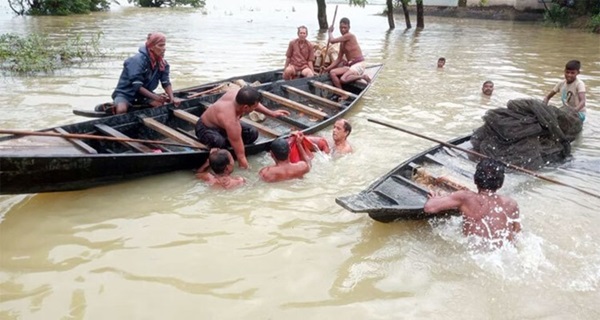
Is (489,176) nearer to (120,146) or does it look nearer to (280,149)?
(280,149)

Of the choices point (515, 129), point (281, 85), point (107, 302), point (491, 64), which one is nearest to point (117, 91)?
point (281, 85)

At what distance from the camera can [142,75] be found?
5.96 metres

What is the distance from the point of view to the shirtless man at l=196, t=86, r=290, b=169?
5074mm

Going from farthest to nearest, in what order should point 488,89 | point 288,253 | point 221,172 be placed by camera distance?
point 488,89, point 221,172, point 288,253

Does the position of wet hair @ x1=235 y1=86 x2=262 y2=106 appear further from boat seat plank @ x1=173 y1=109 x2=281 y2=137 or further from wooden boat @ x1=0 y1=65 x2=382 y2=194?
boat seat plank @ x1=173 y1=109 x2=281 y2=137

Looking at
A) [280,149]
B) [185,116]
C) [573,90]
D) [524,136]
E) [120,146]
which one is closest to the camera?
[280,149]

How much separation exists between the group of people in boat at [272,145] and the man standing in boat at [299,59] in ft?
7.81

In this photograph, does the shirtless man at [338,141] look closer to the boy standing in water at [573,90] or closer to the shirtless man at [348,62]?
the shirtless man at [348,62]

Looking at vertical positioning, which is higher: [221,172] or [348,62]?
[348,62]

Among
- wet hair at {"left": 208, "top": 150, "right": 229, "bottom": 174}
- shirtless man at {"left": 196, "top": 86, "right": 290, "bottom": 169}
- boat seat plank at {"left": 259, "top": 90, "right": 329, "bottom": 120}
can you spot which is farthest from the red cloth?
boat seat plank at {"left": 259, "top": 90, "right": 329, "bottom": 120}

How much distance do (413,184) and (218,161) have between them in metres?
2.03

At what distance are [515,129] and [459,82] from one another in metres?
5.16

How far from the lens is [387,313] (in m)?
3.16

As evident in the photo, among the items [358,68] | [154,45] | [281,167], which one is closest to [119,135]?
[154,45]
